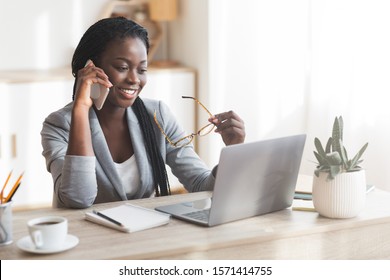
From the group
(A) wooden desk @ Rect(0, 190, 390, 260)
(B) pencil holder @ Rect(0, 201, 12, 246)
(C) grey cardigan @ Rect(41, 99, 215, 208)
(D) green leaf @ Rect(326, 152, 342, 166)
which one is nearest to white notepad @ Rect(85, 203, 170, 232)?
(A) wooden desk @ Rect(0, 190, 390, 260)

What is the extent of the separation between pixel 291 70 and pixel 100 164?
2417 mm

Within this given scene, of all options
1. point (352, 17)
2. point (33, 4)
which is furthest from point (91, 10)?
point (352, 17)

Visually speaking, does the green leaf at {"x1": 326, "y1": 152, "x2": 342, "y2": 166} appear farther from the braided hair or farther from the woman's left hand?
the braided hair

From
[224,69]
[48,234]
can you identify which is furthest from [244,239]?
[224,69]

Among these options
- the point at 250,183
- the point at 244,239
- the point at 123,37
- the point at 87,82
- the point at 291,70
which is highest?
the point at 123,37

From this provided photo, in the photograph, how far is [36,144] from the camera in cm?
409

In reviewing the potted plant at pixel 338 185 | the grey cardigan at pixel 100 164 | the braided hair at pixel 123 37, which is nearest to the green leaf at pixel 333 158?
the potted plant at pixel 338 185

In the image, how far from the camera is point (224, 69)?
171 inches

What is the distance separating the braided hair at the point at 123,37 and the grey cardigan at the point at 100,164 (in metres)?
0.02

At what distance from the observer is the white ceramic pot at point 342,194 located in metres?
1.83

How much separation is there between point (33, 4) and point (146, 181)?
252 centimetres

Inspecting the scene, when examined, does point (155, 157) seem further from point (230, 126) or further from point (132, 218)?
point (132, 218)

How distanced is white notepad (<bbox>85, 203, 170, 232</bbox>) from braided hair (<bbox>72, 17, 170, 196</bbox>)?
42 cm
